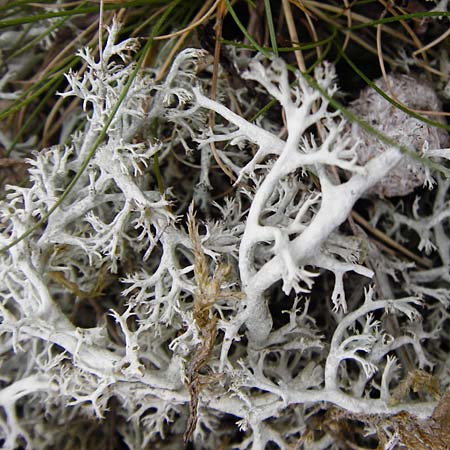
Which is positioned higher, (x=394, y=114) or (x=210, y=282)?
(x=394, y=114)

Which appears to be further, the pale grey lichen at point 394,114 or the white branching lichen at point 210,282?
the pale grey lichen at point 394,114

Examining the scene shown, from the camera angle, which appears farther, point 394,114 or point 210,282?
point 394,114

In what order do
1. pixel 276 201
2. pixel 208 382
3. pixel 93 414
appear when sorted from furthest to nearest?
pixel 93 414, pixel 276 201, pixel 208 382

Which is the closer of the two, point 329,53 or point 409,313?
point 409,313

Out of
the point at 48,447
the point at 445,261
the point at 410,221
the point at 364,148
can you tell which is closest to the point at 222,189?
the point at 364,148

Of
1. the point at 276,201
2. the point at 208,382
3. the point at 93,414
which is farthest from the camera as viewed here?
the point at 93,414

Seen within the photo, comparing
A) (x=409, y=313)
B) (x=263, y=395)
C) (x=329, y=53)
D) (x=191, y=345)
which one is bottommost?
(x=263, y=395)

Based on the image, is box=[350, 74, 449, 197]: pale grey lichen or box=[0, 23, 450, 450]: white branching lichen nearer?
box=[0, 23, 450, 450]: white branching lichen

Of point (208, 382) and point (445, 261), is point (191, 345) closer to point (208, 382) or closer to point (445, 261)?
point (208, 382)

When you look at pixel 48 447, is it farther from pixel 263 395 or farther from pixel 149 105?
pixel 149 105

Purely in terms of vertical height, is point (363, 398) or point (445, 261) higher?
point (445, 261)
